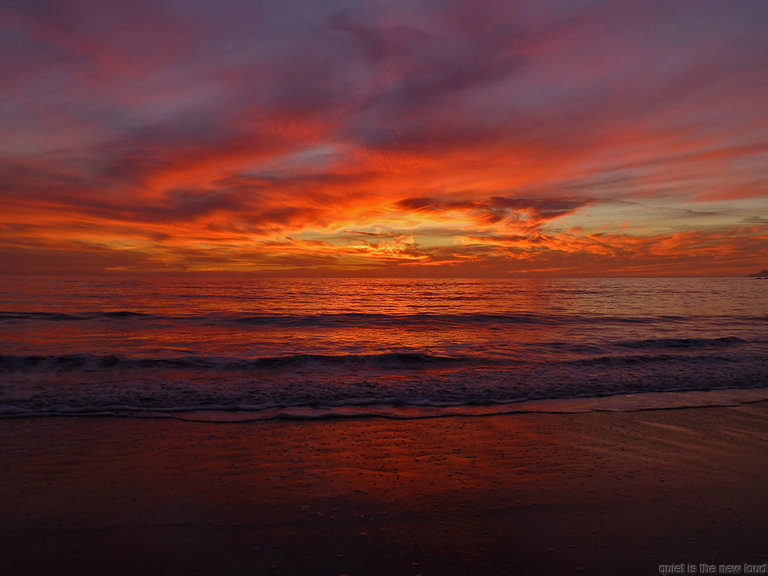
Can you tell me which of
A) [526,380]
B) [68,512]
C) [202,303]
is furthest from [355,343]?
[202,303]

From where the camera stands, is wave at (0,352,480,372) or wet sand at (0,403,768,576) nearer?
wet sand at (0,403,768,576)

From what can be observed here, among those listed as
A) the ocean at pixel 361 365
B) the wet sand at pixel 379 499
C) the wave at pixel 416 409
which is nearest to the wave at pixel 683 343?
the ocean at pixel 361 365

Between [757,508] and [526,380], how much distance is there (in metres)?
7.47

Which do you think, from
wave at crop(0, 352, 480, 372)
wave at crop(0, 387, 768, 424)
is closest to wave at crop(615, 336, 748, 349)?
wave at crop(0, 352, 480, 372)

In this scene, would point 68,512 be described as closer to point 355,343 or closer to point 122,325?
point 355,343

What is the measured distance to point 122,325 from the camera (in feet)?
82.4

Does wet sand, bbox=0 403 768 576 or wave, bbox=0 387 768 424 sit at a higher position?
wet sand, bbox=0 403 768 576

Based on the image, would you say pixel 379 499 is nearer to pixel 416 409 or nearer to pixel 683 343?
pixel 416 409

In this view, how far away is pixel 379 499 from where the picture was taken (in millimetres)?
5117

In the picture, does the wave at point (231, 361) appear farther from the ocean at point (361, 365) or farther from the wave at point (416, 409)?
the wave at point (416, 409)

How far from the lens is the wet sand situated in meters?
4.00

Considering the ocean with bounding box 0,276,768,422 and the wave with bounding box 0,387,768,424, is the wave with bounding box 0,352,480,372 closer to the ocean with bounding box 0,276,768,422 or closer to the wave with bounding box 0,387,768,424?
the ocean with bounding box 0,276,768,422

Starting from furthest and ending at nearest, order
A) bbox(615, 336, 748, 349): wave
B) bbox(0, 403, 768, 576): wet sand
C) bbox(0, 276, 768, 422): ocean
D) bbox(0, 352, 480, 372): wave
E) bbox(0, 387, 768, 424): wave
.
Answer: bbox(615, 336, 748, 349): wave
bbox(0, 352, 480, 372): wave
bbox(0, 276, 768, 422): ocean
bbox(0, 387, 768, 424): wave
bbox(0, 403, 768, 576): wet sand

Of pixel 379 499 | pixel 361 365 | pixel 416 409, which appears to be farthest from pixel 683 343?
pixel 379 499
